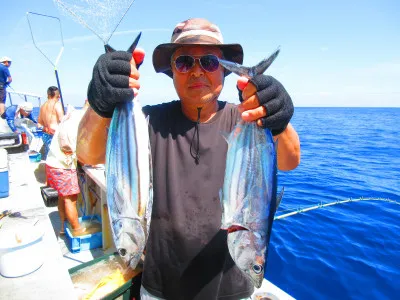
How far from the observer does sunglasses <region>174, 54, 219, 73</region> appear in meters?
1.76

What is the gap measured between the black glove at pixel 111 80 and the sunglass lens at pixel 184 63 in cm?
38

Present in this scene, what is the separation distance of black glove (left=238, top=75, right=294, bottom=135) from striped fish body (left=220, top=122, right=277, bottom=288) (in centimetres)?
11

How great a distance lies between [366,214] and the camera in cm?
720

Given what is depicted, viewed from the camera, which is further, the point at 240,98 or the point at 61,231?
the point at 61,231

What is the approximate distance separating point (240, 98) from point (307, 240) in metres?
5.39

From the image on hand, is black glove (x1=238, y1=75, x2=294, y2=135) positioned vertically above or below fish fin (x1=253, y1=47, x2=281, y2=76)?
below

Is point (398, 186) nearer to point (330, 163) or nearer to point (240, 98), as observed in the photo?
point (330, 163)

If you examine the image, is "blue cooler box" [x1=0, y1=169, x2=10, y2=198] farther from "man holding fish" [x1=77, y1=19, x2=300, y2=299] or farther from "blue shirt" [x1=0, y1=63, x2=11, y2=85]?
"blue shirt" [x1=0, y1=63, x2=11, y2=85]

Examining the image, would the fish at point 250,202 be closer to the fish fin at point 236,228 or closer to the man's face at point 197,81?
the fish fin at point 236,228

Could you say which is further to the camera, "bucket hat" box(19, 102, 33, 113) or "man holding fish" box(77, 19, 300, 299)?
"bucket hat" box(19, 102, 33, 113)

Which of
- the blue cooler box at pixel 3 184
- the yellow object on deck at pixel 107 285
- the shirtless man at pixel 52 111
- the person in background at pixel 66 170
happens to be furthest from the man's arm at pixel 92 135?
the shirtless man at pixel 52 111

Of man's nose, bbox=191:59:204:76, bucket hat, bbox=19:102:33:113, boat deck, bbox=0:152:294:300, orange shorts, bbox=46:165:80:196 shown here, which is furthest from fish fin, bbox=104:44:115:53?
bucket hat, bbox=19:102:33:113

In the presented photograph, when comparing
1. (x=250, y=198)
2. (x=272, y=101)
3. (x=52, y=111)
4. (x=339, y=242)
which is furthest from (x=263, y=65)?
(x=52, y=111)

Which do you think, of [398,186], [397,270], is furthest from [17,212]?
[398,186]
